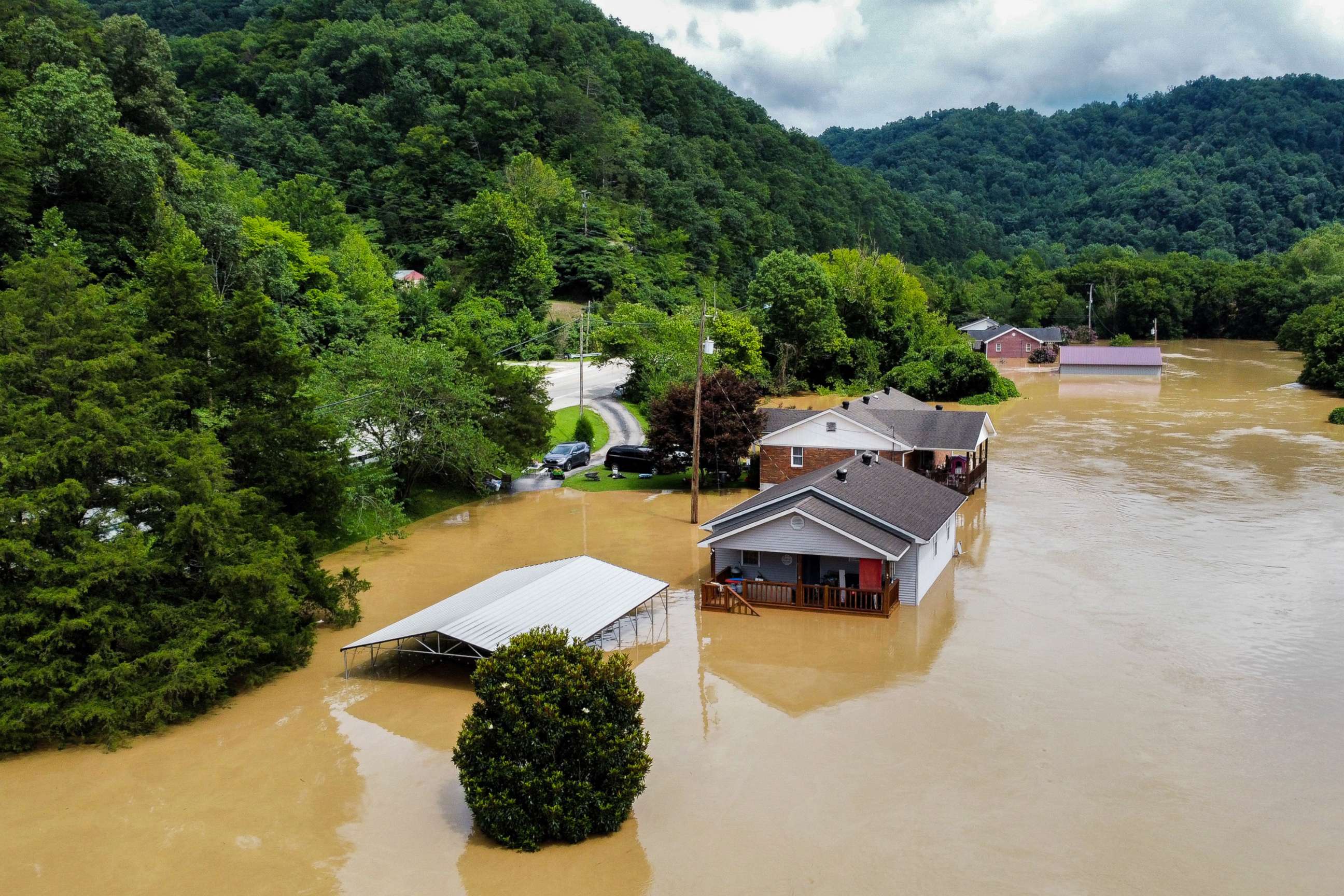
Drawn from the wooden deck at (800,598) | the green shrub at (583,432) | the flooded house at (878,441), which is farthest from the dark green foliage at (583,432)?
the wooden deck at (800,598)

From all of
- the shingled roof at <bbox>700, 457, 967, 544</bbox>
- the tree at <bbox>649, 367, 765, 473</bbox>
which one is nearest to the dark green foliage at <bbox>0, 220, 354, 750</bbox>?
the shingled roof at <bbox>700, 457, 967, 544</bbox>

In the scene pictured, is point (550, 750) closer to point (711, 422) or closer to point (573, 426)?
point (711, 422)

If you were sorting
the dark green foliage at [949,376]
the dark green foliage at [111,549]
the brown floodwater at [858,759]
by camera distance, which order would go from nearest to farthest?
the brown floodwater at [858,759], the dark green foliage at [111,549], the dark green foliage at [949,376]

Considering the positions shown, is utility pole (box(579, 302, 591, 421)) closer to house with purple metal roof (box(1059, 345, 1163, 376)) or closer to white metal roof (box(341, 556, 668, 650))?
white metal roof (box(341, 556, 668, 650))

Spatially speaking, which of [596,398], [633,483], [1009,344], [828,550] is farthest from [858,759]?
[1009,344]

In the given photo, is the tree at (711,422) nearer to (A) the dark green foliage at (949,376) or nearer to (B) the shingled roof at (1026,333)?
(A) the dark green foliage at (949,376)

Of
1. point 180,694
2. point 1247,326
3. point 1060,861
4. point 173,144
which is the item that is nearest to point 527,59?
point 173,144
